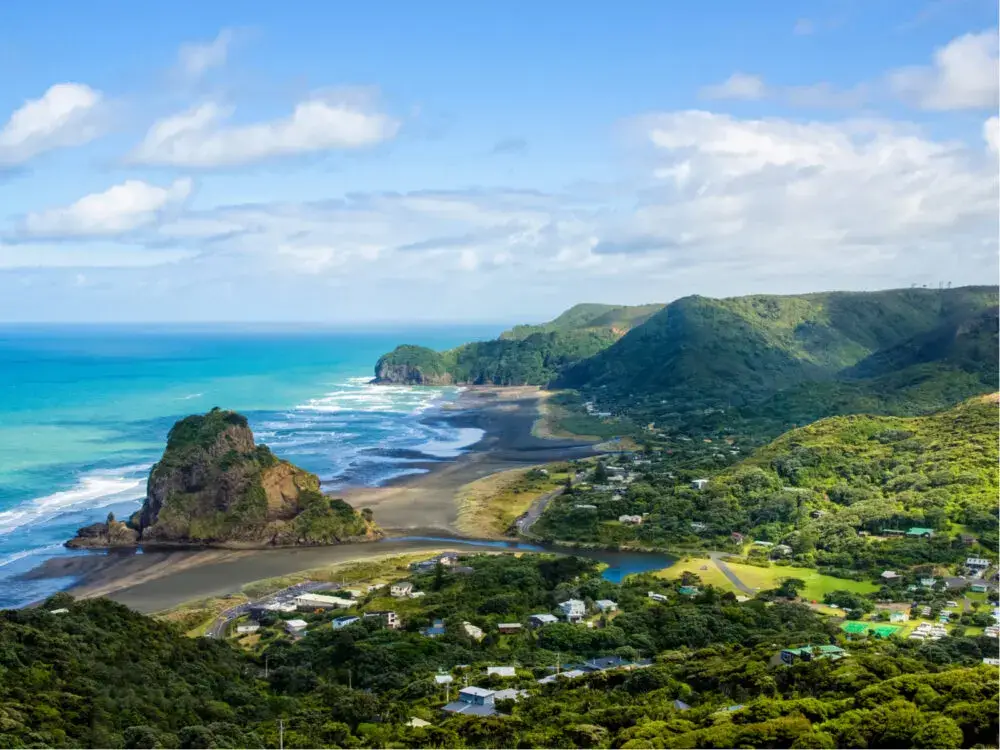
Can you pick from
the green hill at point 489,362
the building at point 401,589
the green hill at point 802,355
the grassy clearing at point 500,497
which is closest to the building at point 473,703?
the building at point 401,589

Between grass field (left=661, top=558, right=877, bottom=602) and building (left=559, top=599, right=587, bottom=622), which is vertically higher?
building (left=559, top=599, right=587, bottom=622)

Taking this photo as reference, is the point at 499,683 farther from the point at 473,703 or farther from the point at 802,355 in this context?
the point at 802,355

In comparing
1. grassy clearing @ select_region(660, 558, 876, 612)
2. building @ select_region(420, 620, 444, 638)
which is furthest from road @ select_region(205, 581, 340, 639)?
grassy clearing @ select_region(660, 558, 876, 612)

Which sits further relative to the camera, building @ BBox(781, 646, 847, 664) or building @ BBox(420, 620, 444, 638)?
building @ BBox(420, 620, 444, 638)

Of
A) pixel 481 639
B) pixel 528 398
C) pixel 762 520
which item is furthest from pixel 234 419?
pixel 528 398

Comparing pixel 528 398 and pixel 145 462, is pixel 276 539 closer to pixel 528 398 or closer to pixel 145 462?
pixel 145 462

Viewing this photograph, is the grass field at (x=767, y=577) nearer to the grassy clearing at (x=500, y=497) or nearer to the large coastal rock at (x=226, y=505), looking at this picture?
the grassy clearing at (x=500, y=497)

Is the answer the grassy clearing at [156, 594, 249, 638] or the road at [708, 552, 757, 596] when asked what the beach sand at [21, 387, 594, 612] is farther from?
the road at [708, 552, 757, 596]
